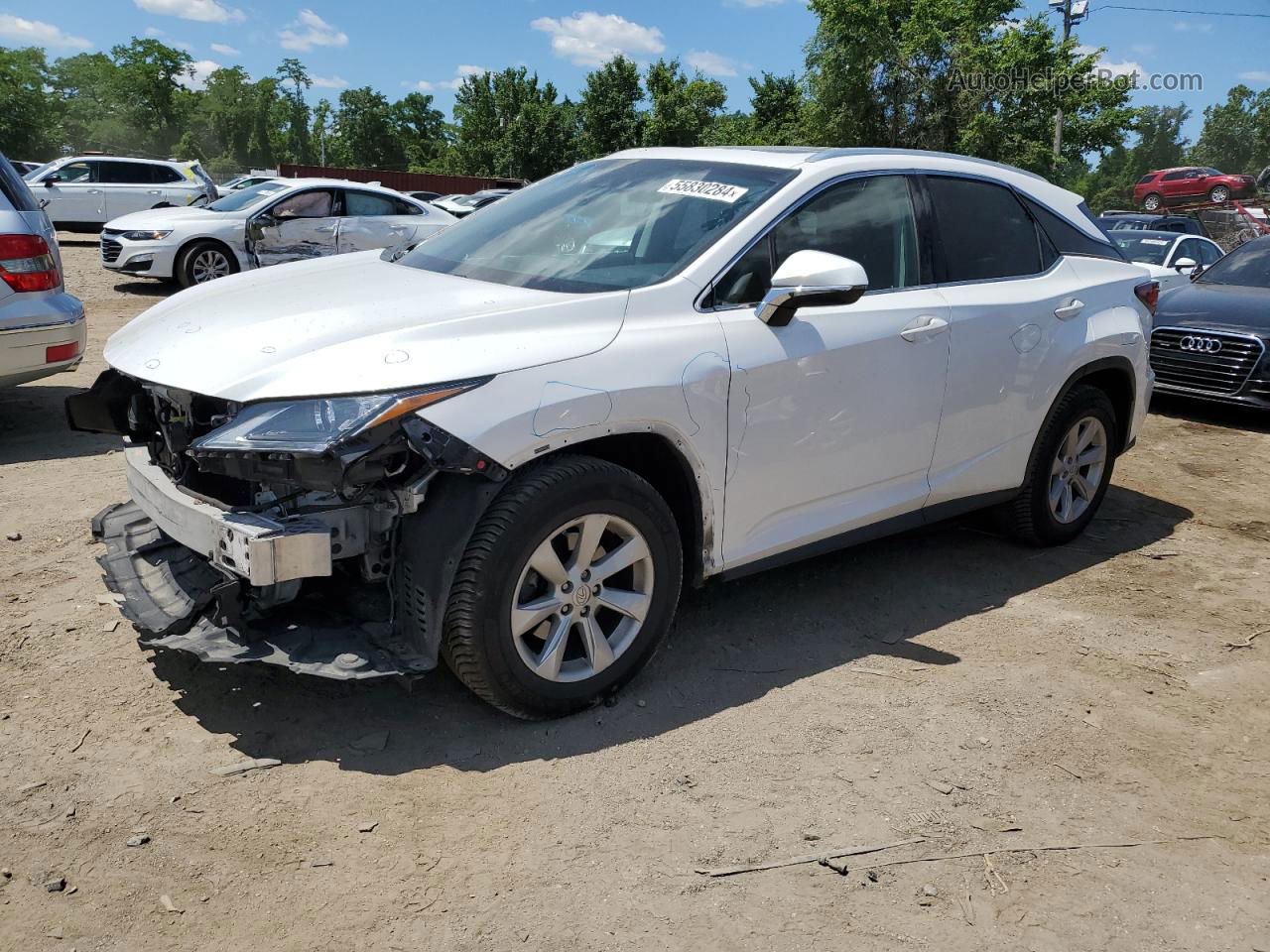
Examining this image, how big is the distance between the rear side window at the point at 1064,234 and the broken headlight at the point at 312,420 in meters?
3.20

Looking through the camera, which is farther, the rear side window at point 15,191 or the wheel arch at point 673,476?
the rear side window at point 15,191

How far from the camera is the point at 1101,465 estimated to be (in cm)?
534

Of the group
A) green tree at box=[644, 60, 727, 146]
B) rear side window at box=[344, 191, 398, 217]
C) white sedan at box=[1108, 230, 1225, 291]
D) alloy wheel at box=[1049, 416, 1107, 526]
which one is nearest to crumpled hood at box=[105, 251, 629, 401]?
alloy wheel at box=[1049, 416, 1107, 526]

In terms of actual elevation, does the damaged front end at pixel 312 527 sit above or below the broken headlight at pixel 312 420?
below

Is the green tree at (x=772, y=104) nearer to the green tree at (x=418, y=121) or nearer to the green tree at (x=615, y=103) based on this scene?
the green tree at (x=615, y=103)

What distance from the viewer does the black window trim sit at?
352 cm

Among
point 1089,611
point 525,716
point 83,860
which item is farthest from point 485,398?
point 1089,611

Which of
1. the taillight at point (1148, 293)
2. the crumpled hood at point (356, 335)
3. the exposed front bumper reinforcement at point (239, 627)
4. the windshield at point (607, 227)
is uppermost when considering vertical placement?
the windshield at point (607, 227)

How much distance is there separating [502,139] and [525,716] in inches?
2292

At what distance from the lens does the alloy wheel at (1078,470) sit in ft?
16.7

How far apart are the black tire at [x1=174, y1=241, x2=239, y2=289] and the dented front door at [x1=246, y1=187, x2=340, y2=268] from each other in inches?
29.4

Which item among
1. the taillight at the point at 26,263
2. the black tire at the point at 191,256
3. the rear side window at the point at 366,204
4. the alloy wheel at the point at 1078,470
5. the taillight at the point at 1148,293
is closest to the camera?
the alloy wheel at the point at 1078,470

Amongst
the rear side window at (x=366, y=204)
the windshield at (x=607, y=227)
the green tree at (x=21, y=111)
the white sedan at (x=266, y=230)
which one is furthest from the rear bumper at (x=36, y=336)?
the green tree at (x=21, y=111)

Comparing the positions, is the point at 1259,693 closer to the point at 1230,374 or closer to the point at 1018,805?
the point at 1018,805
